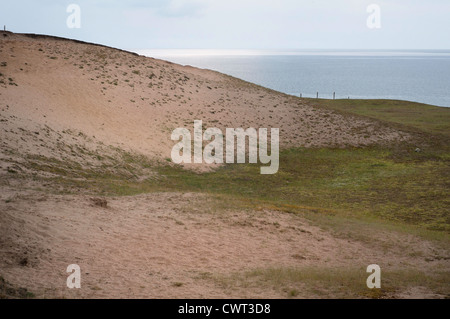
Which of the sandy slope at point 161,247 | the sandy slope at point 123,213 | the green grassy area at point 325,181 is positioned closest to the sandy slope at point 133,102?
the sandy slope at point 123,213

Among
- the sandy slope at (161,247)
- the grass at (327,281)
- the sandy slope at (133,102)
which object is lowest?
the grass at (327,281)

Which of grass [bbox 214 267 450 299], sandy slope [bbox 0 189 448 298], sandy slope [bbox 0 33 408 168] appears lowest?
grass [bbox 214 267 450 299]

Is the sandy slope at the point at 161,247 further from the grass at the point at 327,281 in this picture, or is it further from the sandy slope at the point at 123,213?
the grass at the point at 327,281

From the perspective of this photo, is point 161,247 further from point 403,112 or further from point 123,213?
point 403,112

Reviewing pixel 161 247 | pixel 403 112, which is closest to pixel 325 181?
pixel 161 247

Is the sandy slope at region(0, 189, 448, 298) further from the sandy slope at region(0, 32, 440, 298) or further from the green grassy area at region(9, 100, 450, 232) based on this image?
the green grassy area at region(9, 100, 450, 232)

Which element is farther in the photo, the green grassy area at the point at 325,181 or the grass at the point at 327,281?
the green grassy area at the point at 325,181

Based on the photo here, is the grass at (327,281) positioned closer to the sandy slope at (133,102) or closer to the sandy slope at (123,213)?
the sandy slope at (123,213)

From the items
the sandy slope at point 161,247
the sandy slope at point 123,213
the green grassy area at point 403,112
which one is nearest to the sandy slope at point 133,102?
the sandy slope at point 123,213

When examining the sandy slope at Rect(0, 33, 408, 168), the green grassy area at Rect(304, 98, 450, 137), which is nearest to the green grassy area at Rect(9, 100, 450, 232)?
the sandy slope at Rect(0, 33, 408, 168)

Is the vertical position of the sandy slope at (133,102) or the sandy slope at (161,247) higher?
the sandy slope at (133,102)

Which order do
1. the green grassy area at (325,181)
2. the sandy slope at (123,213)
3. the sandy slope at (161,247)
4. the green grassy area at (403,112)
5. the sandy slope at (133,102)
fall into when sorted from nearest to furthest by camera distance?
the sandy slope at (161,247)
the sandy slope at (123,213)
the green grassy area at (325,181)
the sandy slope at (133,102)
the green grassy area at (403,112)

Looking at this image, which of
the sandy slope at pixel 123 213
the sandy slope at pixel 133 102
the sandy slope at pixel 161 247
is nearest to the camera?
the sandy slope at pixel 161 247
